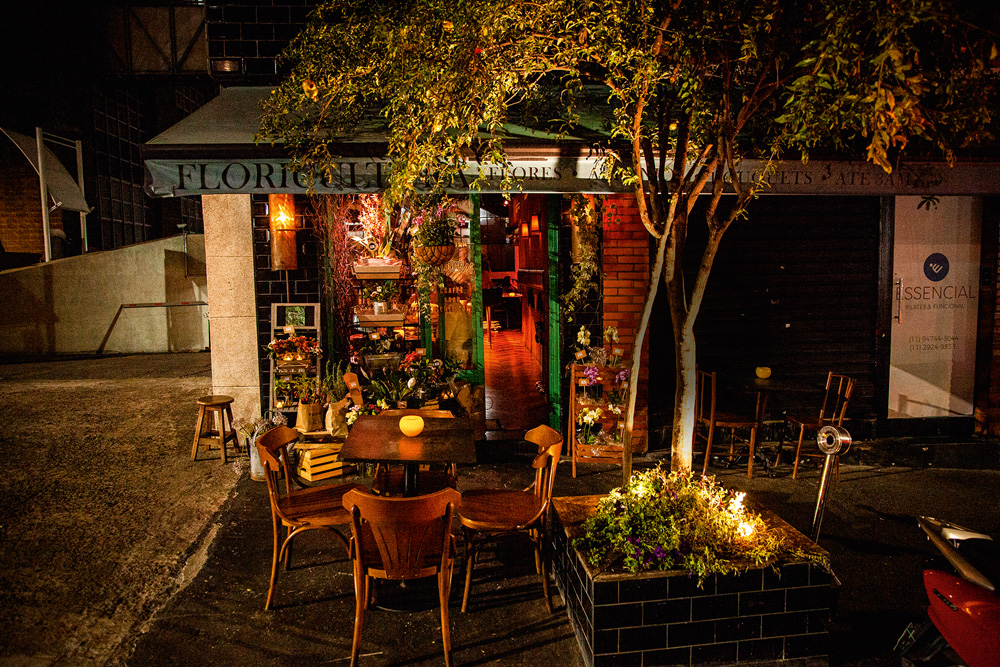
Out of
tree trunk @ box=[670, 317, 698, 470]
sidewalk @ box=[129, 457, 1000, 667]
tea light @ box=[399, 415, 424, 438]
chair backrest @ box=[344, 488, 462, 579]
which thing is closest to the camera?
chair backrest @ box=[344, 488, 462, 579]

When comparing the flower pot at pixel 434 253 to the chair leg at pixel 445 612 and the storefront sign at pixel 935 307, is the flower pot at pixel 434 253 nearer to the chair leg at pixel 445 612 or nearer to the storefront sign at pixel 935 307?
the chair leg at pixel 445 612

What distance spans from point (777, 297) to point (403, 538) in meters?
6.16

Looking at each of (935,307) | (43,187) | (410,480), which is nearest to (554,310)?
(410,480)

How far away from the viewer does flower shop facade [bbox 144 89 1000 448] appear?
7.39 meters

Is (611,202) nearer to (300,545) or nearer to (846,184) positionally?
(846,184)

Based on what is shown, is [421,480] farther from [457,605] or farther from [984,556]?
[984,556]

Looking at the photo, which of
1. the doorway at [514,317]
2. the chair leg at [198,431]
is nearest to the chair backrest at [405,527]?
the doorway at [514,317]

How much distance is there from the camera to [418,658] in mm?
3570

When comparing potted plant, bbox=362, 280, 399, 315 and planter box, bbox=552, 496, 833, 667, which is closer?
planter box, bbox=552, 496, 833, 667

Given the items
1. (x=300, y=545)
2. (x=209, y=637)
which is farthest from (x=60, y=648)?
(x=300, y=545)

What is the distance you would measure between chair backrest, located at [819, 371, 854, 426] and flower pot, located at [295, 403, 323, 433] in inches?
221

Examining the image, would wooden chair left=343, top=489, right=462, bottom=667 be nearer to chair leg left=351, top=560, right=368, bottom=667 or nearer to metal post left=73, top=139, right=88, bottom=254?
chair leg left=351, top=560, right=368, bottom=667

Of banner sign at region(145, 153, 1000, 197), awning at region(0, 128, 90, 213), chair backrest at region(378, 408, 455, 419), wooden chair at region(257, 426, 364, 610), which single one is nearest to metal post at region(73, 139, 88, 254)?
awning at region(0, 128, 90, 213)

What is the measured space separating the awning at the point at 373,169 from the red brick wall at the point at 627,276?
3.09ft
